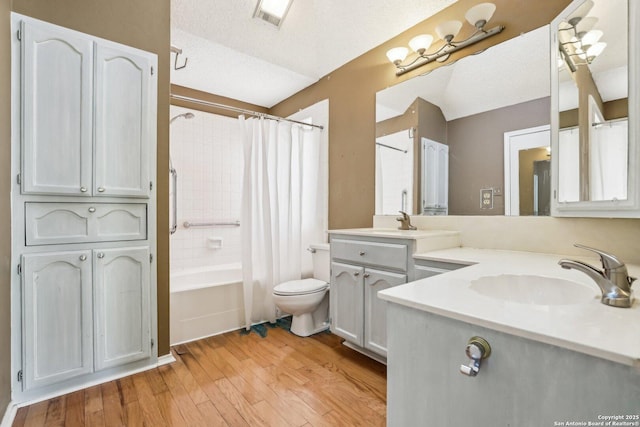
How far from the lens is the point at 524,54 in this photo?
1686mm

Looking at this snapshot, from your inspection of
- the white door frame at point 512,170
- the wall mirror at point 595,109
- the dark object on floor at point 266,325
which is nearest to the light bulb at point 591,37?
the wall mirror at point 595,109

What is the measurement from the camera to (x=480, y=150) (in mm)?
1877

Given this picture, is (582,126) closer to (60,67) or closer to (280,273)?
(280,273)

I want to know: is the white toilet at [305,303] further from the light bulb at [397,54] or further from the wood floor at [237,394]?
the light bulb at [397,54]

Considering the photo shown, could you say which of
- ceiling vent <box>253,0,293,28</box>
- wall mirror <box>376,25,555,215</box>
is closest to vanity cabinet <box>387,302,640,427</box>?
wall mirror <box>376,25,555,215</box>

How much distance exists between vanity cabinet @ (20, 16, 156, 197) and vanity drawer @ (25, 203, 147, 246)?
0.08 meters

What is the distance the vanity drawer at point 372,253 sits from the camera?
1.75 meters

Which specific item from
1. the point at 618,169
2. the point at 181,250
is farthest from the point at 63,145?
the point at 618,169

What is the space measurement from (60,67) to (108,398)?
1.85 meters

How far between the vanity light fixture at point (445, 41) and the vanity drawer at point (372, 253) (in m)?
1.40

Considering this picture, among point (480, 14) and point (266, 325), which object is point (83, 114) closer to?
point (266, 325)

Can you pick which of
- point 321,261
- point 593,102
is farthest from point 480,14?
point 321,261

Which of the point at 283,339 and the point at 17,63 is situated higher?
the point at 17,63

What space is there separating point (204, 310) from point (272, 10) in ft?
8.18
